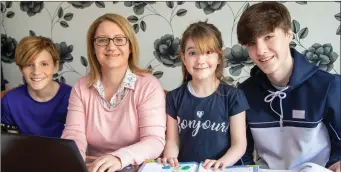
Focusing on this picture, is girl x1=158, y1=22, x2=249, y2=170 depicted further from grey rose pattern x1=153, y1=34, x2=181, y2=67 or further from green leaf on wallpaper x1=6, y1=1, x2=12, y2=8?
green leaf on wallpaper x1=6, y1=1, x2=12, y2=8

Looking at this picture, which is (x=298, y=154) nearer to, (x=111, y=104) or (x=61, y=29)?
(x=111, y=104)

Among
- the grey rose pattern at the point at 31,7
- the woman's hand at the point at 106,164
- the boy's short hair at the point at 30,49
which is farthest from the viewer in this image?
the grey rose pattern at the point at 31,7

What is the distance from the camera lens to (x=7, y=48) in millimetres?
1817

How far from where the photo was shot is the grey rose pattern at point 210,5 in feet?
5.04

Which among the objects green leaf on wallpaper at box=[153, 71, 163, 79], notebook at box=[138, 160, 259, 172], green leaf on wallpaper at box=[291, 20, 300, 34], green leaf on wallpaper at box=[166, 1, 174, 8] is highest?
green leaf on wallpaper at box=[166, 1, 174, 8]

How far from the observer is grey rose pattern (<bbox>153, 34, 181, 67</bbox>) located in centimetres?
161

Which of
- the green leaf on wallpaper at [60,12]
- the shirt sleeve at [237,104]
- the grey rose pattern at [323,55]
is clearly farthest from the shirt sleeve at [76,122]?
the grey rose pattern at [323,55]

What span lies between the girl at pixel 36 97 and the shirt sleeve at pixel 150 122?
405mm

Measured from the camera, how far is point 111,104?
112 cm

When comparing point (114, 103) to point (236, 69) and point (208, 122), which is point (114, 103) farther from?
point (236, 69)

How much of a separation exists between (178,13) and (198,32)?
1.86ft

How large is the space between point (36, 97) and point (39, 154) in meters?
0.63

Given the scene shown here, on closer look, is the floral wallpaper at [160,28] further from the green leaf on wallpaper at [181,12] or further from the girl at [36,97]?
the girl at [36,97]

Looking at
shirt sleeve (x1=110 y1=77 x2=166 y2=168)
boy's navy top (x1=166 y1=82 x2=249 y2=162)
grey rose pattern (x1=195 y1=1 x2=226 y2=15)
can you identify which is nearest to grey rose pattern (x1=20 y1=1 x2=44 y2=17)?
grey rose pattern (x1=195 y1=1 x2=226 y2=15)
